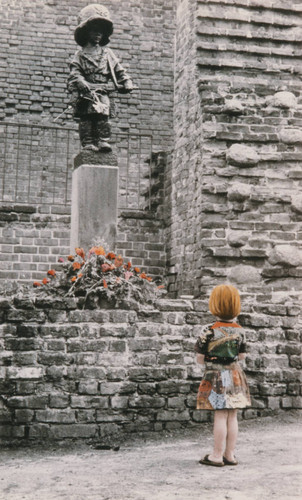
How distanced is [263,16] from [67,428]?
5.46 metres

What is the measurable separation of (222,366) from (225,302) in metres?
0.41

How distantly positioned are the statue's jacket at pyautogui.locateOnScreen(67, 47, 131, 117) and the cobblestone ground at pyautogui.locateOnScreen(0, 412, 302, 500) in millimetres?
3660

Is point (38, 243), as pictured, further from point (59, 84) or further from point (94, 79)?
point (59, 84)

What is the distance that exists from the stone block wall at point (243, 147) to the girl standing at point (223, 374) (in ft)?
10.1

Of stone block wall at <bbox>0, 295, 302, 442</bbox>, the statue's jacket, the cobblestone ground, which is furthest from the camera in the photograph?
the statue's jacket

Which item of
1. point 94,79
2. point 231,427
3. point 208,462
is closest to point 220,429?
point 231,427

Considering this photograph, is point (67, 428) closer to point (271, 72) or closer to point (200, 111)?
point (200, 111)

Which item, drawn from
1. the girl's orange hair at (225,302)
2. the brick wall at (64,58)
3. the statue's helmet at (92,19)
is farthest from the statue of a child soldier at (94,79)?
the brick wall at (64,58)

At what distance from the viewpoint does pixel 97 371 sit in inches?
203

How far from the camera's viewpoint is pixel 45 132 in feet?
45.1

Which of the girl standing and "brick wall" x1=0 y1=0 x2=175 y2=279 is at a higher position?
"brick wall" x1=0 y1=0 x2=175 y2=279

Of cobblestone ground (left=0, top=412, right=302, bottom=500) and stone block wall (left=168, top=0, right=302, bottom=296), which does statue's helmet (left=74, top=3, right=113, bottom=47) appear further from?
cobblestone ground (left=0, top=412, right=302, bottom=500)

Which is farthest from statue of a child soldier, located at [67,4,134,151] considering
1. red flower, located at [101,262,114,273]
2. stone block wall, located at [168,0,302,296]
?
red flower, located at [101,262,114,273]

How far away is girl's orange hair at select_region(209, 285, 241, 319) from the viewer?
13.0 ft
